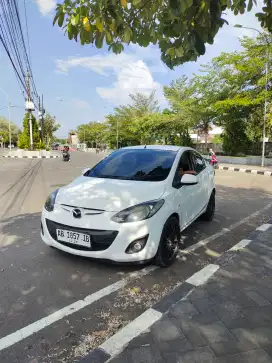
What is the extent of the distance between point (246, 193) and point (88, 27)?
8189mm

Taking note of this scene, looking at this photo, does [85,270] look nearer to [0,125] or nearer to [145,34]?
[145,34]

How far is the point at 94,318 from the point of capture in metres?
2.62

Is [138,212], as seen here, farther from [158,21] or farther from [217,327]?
[158,21]

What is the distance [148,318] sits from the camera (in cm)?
253

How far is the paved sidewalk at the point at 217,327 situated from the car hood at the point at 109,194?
118cm

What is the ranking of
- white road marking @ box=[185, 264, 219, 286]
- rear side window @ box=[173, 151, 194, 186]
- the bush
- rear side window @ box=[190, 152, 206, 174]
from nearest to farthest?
1. white road marking @ box=[185, 264, 219, 286]
2. rear side window @ box=[173, 151, 194, 186]
3. rear side window @ box=[190, 152, 206, 174]
4. the bush

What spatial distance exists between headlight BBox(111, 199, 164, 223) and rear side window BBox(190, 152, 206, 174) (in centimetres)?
183

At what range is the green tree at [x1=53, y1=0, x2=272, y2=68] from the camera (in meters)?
2.35

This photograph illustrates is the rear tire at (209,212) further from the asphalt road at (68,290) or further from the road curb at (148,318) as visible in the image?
the road curb at (148,318)

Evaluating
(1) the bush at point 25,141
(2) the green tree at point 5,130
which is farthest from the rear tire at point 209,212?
(2) the green tree at point 5,130

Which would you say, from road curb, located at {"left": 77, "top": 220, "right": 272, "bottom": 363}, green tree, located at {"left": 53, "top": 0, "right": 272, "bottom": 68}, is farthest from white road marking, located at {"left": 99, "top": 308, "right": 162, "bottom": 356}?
green tree, located at {"left": 53, "top": 0, "right": 272, "bottom": 68}

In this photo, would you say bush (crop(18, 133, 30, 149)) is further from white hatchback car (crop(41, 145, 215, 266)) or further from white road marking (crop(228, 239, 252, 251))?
white road marking (crop(228, 239, 252, 251))

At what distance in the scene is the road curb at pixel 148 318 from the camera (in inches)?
83.4

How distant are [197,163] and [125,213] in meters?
2.45
